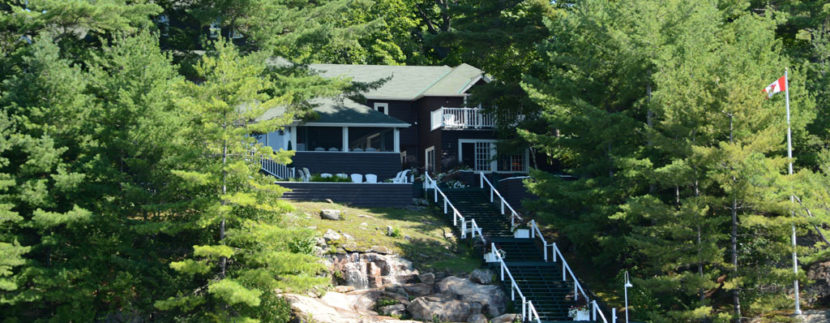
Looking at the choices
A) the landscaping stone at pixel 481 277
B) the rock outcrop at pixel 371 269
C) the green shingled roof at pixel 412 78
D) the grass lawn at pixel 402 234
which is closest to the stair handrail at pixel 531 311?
the landscaping stone at pixel 481 277

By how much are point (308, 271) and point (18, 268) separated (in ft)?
27.4

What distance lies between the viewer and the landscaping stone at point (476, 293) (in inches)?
1165

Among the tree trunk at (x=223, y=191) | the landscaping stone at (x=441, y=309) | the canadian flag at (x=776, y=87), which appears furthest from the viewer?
the landscaping stone at (x=441, y=309)

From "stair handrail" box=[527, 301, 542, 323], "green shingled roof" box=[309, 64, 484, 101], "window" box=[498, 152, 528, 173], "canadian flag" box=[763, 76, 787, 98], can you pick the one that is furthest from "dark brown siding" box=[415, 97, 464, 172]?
"canadian flag" box=[763, 76, 787, 98]

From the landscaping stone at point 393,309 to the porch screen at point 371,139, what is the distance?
42.8 ft

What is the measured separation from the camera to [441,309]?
1139 inches

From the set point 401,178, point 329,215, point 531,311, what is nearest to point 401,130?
point 401,178

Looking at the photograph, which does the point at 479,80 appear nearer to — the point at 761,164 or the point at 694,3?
the point at 694,3

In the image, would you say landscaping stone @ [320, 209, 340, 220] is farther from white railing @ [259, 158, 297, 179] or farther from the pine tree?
the pine tree

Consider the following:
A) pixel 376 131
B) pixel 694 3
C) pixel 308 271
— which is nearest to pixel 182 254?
pixel 308 271

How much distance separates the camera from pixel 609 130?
30.8 meters

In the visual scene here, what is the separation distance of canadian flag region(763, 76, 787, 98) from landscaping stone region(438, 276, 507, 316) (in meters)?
10.3

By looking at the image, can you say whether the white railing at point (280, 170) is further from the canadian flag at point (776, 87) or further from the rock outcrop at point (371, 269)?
the canadian flag at point (776, 87)

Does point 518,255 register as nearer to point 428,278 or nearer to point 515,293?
point 515,293
